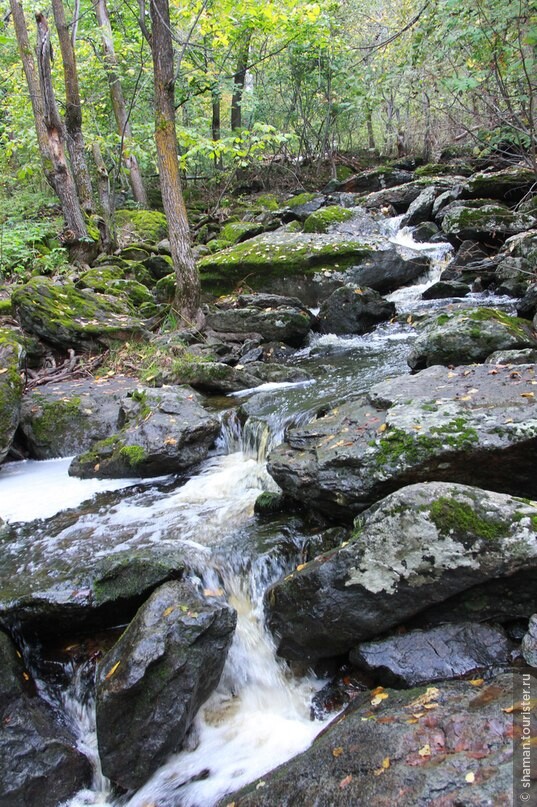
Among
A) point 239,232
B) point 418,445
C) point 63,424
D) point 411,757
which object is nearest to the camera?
point 411,757

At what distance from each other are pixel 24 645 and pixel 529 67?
689 cm

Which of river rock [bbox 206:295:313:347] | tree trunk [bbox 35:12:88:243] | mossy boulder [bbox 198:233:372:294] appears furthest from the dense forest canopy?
river rock [bbox 206:295:313:347]

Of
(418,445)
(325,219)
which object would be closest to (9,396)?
(418,445)

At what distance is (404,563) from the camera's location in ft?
11.0

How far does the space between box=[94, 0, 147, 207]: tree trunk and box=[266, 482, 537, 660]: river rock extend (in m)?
12.4

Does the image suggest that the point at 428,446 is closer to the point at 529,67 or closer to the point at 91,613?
the point at 91,613

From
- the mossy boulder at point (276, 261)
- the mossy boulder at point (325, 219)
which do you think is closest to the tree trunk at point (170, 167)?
the mossy boulder at point (276, 261)

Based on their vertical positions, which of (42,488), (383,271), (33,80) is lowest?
(42,488)

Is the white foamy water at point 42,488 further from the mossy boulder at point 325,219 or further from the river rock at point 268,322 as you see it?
the mossy boulder at point 325,219

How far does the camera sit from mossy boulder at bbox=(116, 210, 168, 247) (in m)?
16.5

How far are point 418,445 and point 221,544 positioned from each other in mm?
1978

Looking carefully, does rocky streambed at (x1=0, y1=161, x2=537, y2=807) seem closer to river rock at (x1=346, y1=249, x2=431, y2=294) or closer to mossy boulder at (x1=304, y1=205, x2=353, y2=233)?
river rock at (x1=346, y1=249, x2=431, y2=294)

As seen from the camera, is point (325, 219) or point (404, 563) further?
point (325, 219)

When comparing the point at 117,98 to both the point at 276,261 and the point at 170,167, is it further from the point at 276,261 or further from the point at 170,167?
the point at 170,167
